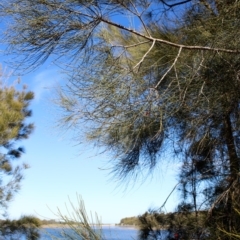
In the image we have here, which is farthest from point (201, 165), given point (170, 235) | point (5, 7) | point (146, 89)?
point (5, 7)

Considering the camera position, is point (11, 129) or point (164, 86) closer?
point (164, 86)

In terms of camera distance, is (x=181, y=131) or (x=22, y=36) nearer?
(x=22, y=36)

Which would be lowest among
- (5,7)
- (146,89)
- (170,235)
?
(170,235)

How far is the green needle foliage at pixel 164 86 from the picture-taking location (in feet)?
6.58

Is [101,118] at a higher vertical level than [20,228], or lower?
higher

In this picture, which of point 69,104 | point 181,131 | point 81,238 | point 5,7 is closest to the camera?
point 81,238

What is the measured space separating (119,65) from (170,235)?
4.14ft

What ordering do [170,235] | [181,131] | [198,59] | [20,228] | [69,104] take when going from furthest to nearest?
[20,228] → [170,235] → [181,131] → [69,104] → [198,59]

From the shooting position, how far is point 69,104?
247 cm

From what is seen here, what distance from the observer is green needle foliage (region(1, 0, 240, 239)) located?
201cm

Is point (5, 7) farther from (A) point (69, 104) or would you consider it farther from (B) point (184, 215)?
(B) point (184, 215)

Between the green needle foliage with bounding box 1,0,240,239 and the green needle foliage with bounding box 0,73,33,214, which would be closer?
the green needle foliage with bounding box 1,0,240,239

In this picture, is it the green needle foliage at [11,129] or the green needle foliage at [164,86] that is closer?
the green needle foliage at [164,86]

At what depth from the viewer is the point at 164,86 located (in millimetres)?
2523
